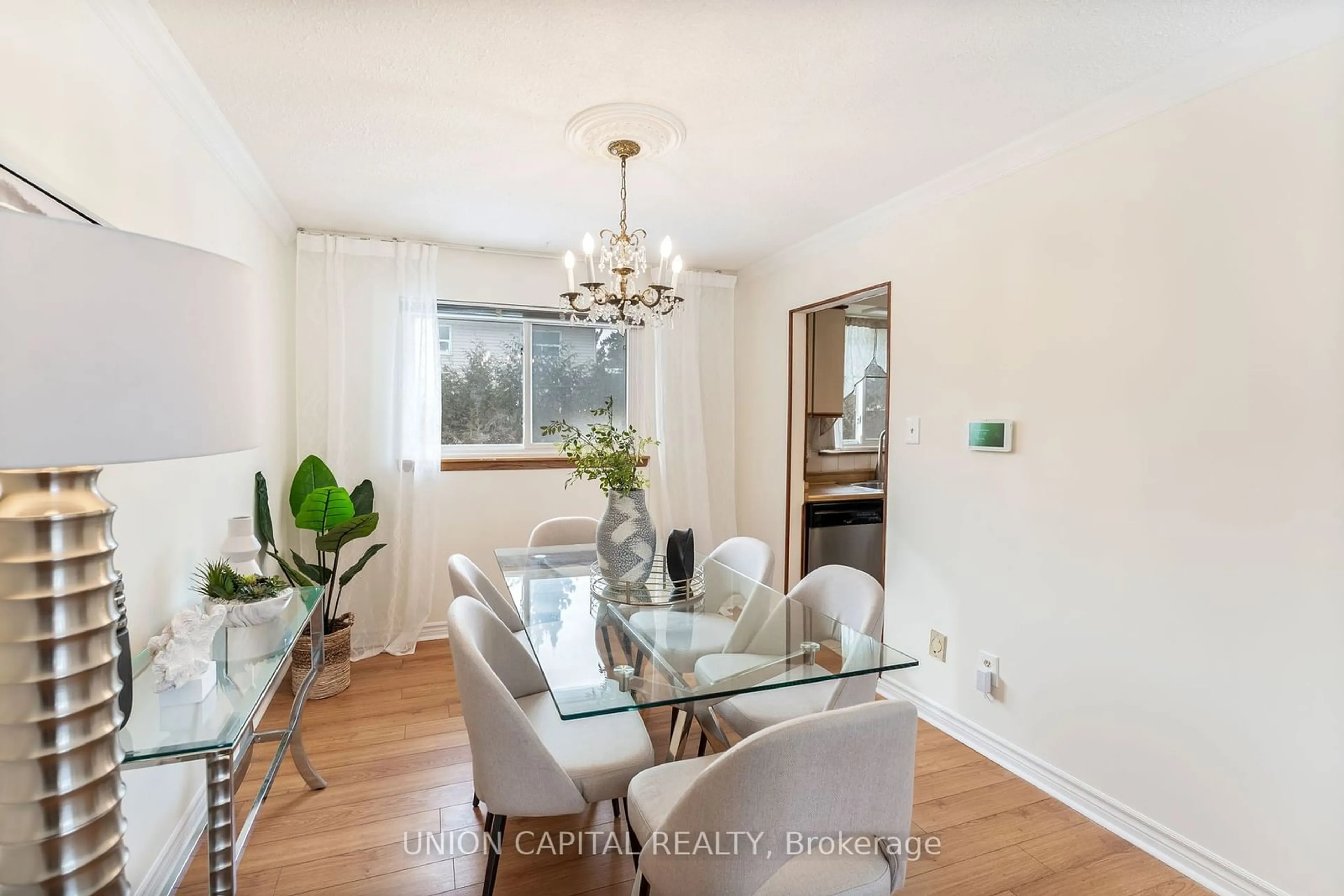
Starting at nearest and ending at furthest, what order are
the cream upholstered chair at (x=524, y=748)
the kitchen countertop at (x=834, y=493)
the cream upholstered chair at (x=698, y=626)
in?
1. the cream upholstered chair at (x=524, y=748)
2. the cream upholstered chair at (x=698, y=626)
3. the kitchen countertop at (x=834, y=493)

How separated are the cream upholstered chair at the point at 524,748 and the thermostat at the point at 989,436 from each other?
170cm

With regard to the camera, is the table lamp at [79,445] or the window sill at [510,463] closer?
the table lamp at [79,445]

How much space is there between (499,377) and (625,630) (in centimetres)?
255

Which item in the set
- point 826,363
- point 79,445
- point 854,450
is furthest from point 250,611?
point 854,450

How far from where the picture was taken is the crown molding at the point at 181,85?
157cm

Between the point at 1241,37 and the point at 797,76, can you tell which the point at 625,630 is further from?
the point at 1241,37

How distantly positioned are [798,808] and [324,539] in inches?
108

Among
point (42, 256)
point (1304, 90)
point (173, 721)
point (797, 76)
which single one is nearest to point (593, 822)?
point (173, 721)

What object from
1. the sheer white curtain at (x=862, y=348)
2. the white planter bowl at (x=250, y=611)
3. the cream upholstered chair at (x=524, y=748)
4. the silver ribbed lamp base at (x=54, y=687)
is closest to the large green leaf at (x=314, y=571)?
the white planter bowl at (x=250, y=611)

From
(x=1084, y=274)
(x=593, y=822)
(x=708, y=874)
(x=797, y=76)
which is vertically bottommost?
(x=593, y=822)

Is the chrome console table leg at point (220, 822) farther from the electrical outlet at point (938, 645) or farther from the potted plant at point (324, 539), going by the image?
the electrical outlet at point (938, 645)

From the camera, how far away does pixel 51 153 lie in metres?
1.32

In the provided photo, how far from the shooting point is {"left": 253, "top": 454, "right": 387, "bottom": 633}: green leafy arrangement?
9.62 ft

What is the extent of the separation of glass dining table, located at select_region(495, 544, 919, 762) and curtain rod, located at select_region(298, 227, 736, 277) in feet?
6.90
